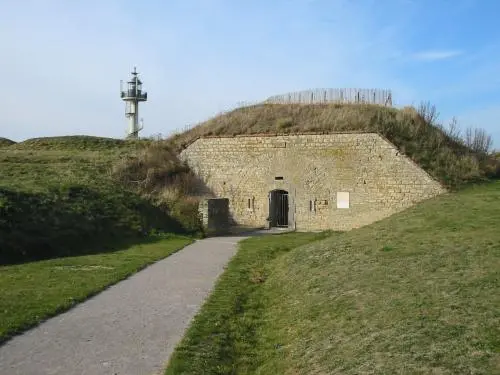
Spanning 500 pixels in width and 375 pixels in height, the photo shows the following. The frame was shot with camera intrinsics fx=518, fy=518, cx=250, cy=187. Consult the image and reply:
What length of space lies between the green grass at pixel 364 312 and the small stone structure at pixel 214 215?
735 centimetres

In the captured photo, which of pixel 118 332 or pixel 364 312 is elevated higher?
pixel 364 312

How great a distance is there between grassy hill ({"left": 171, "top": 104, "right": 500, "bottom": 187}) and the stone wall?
0.47m

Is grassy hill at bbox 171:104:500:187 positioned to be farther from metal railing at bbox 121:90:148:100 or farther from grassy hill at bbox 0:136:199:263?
metal railing at bbox 121:90:148:100

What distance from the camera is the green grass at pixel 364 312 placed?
5.25 meters

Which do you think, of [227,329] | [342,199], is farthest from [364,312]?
[342,199]

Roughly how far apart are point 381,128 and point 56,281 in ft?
48.2

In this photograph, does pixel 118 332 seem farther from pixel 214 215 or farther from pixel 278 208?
pixel 278 208

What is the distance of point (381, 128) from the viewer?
2095 cm

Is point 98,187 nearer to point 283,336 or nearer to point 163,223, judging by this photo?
point 163,223

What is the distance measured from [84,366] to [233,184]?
17339mm

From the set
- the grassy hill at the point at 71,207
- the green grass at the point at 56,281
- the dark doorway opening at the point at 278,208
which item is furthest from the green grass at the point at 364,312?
the dark doorway opening at the point at 278,208

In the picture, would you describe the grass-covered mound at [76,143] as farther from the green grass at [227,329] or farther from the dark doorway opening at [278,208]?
the green grass at [227,329]

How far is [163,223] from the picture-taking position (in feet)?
64.5

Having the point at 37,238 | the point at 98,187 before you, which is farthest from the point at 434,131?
the point at 37,238
